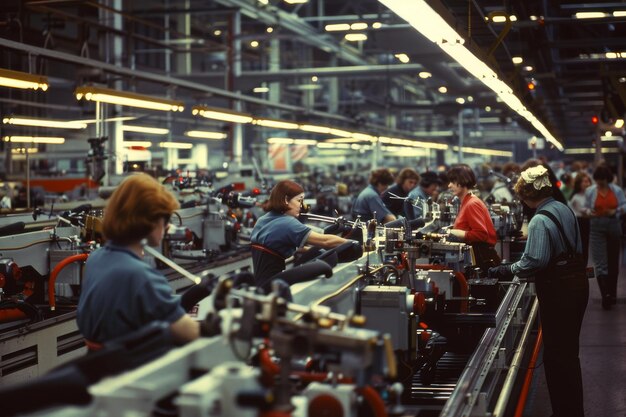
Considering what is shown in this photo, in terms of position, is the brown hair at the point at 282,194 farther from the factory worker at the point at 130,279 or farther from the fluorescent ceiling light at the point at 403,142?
the fluorescent ceiling light at the point at 403,142

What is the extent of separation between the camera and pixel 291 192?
521cm

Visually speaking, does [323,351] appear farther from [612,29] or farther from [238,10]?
[238,10]

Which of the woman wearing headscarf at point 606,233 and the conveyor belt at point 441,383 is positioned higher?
the woman wearing headscarf at point 606,233

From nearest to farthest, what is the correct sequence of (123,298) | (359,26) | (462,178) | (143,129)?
(123,298) < (462,178) < (359,26) < (143,129)

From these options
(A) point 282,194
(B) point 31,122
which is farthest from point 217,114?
(A) point 282,194

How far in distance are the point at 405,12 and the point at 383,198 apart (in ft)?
17.9

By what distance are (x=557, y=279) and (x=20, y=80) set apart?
4.38m

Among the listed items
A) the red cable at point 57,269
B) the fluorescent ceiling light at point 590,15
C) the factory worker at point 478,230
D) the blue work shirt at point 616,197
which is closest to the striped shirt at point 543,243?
the factory worker at point 478,230

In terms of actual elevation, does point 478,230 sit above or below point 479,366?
above

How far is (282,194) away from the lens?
5184 mm

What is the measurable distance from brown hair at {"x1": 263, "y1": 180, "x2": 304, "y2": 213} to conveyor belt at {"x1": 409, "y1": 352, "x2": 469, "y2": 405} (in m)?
1.35

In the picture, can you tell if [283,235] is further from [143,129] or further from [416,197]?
[143,129]

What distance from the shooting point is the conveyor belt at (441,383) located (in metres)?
4.29

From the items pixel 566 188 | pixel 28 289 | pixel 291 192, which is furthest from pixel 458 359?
pixel 566 188
